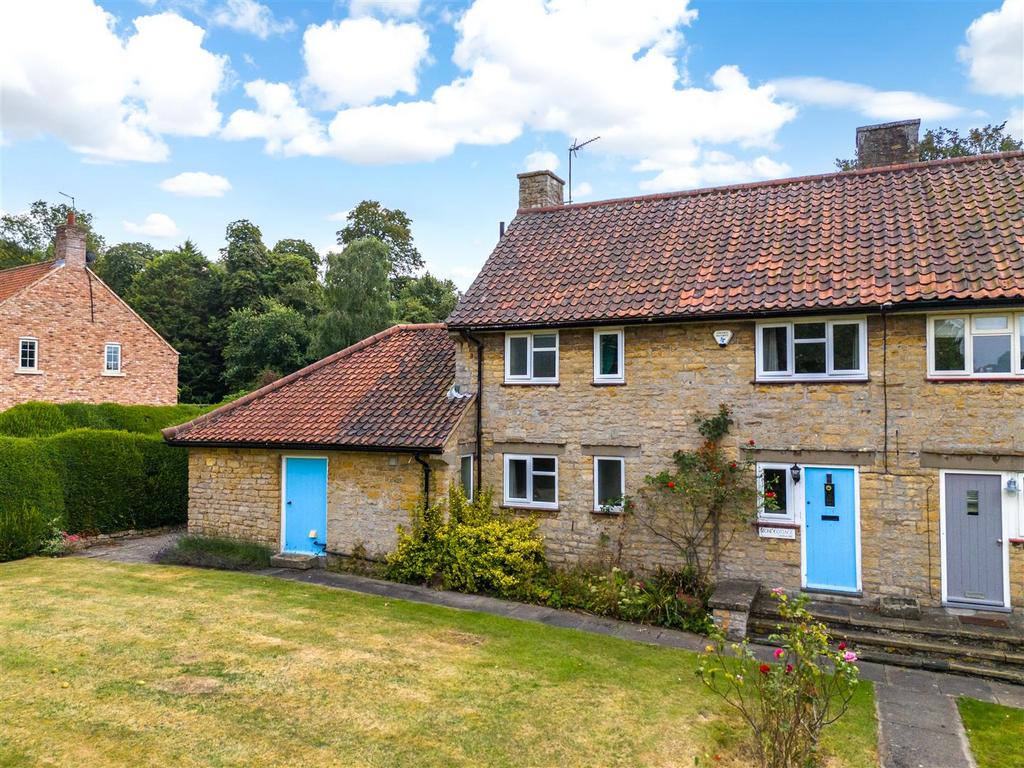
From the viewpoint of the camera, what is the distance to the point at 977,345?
37.1 ft

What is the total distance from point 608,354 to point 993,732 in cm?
870

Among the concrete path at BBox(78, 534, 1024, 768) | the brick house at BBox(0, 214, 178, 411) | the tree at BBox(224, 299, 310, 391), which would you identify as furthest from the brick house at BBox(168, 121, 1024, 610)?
the tree at BBox(224, 299, 310, 391)

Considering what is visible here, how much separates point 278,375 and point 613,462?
101 feet

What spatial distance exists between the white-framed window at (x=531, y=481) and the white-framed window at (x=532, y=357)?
5.92 feet

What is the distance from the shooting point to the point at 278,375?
130 ft

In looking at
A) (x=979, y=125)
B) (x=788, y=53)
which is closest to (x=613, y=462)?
(x=788, y=53)

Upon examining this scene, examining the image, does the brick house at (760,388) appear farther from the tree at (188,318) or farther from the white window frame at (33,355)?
the tree at (188,318)

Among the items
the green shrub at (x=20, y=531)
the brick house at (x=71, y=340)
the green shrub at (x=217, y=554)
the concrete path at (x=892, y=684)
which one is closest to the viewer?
the concrete path at (x=892, y=684)

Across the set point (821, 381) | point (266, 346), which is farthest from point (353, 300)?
point (821, 381)

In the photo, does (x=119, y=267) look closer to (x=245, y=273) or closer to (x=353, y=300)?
(x=245, y=273)

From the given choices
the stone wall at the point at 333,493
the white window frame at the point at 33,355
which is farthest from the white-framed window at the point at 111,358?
the stone wall at the point at 333,493

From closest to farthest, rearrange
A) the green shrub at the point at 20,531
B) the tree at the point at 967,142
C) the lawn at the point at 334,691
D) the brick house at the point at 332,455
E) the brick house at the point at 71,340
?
the lawn at the point at 334,691
the brick house at the point at 332,455
the green shrub at the point at 20,531
the brick house at the point at 71,340
the tree at the point at 967,142

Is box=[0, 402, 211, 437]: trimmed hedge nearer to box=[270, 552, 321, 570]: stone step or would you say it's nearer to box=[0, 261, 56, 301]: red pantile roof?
box=[0, 261, 56, 301]: red pantile roof

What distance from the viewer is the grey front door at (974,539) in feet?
36.4
